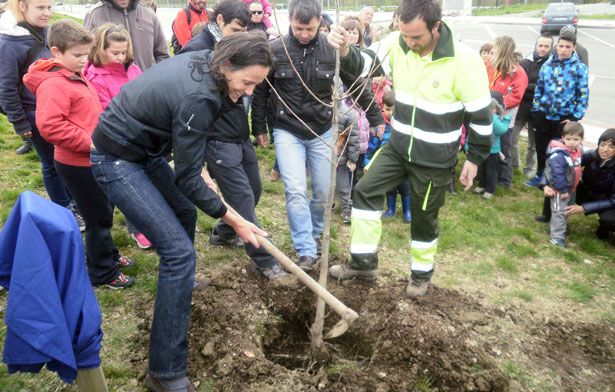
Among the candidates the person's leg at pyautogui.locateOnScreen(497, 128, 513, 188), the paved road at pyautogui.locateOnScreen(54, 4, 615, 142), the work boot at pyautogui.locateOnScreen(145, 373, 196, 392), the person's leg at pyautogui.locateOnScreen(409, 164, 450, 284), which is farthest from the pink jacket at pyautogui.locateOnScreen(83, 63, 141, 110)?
the paved road at pyautogui.locateOnScreen(54, 4, 615, 142)

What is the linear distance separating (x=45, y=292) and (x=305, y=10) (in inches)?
102

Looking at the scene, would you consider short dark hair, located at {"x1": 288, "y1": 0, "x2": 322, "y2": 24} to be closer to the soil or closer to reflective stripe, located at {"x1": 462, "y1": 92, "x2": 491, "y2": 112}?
reflective stripe, located at {"x1": 462, "y1": 92, "x2": 491, "y2": 112}

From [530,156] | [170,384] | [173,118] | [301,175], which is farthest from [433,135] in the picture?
[530,156]

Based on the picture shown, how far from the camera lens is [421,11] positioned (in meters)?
3.02

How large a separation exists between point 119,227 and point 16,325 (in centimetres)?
277

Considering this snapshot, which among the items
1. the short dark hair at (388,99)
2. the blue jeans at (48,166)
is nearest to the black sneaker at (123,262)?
the blue jeans at (48,166)

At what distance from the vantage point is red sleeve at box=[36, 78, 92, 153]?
10.4ft

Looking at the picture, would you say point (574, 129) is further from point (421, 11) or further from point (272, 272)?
point (272, 272)

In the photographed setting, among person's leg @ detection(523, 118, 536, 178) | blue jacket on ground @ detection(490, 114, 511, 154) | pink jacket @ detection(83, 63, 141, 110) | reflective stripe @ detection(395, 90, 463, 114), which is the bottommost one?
person's leg @ detection(523, 118, 536, 178)

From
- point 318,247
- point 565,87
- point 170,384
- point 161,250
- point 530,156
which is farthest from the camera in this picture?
point 530,156

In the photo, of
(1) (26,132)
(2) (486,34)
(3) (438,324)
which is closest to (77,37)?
(1) (26,132)

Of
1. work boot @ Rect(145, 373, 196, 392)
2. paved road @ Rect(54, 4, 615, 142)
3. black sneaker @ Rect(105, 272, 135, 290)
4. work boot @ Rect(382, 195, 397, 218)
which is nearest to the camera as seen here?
work boot @ Rect(145, 373, 196, 392)

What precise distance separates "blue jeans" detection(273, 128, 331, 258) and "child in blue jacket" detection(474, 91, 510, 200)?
2.65 meters

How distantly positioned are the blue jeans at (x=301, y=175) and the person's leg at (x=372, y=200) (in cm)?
40
